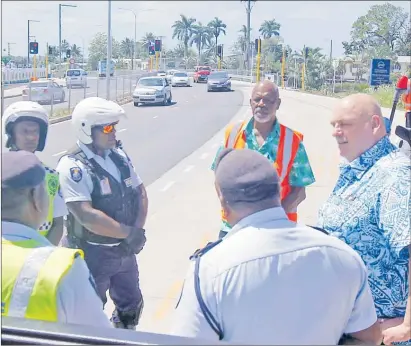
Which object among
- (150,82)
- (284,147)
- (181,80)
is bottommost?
(284,147)

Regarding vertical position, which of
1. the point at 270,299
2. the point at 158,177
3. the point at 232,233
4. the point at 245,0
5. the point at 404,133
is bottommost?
the point at 158,177

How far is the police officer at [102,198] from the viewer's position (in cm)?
332

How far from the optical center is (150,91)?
27297 mm

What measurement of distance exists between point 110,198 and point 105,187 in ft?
0.22

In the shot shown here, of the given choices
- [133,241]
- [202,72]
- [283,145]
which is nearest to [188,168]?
[283,145]

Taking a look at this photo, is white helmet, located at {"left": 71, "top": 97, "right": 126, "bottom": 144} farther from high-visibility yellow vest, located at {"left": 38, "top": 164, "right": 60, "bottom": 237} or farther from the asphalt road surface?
the asphalt road surface

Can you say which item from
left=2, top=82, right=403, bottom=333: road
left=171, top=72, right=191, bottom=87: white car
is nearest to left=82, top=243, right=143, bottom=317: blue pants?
left=2, top=82, right=403, bottom=333: road

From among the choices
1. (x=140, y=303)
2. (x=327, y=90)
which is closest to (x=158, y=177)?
(x=140, y=303)

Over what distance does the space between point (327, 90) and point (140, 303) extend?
19956mm

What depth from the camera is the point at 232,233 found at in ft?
6.59

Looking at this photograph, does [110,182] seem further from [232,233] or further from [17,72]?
[17,72]

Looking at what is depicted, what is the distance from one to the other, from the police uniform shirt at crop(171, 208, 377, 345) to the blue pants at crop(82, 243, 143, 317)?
1581 millimetres

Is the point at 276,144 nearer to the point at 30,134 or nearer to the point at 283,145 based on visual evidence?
the point at 283,145

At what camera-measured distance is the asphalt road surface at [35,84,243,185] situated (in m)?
13.3
